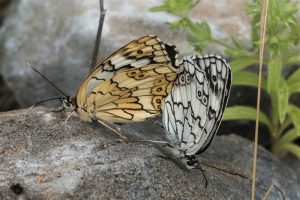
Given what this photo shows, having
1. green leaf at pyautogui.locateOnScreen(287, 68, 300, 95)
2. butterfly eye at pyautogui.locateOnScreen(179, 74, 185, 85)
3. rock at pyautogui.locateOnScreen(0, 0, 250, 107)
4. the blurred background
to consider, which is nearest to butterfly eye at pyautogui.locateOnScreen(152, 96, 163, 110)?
butterfly eye at pyautogui.locateOnScreen(179, 74, 185, 85)

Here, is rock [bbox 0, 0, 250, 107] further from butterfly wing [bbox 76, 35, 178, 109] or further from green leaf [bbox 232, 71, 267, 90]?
butterfly wing [bbox 76, 35, 178, 109]

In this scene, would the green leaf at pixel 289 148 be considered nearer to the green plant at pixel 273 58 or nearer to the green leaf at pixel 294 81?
the green plant at pixel 273 58

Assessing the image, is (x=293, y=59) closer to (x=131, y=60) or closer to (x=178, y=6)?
(x=178, y=6)

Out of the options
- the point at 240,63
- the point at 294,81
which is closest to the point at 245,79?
the point at 240,63

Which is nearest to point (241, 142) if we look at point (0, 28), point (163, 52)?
Answer: point (163, 52)

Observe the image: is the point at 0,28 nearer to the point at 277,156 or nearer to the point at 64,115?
the point at 64,115
